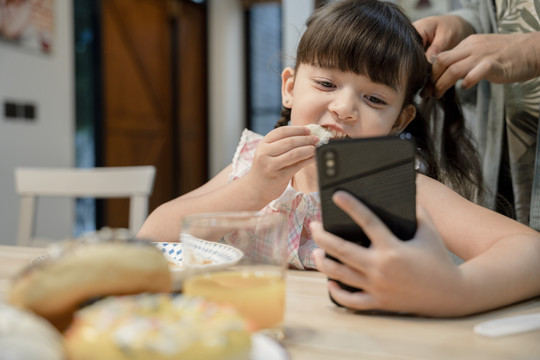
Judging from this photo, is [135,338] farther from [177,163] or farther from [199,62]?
[199,62]

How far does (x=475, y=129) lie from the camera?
4.78 ft

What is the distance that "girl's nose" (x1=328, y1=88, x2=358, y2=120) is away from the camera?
1041 mm

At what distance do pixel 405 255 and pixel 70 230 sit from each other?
332cm

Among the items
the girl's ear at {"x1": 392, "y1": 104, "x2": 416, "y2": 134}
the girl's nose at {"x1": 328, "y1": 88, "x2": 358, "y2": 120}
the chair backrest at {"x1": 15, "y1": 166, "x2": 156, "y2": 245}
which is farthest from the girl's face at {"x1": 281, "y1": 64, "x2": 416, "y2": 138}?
the chair backrest at {"x1": 15, "y1": 166, "x2": 156, "y2": 245}

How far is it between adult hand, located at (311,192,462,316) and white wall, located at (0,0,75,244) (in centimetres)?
283

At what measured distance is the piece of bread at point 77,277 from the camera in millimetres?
385

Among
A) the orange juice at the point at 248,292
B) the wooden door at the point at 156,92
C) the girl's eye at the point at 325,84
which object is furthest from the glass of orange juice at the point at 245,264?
the wooden door at the point at 156,92

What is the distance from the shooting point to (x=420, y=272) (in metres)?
0.54

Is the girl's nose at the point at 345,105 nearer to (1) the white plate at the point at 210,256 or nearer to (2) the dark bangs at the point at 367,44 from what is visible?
(2) the dark bangs at the point at 367,44

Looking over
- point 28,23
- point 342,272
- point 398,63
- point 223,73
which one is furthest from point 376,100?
Answer: point 223,73

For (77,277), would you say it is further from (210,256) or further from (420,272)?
(420,272)

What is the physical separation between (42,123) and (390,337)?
10.3 ft

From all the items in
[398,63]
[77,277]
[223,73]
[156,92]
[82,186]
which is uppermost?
[223,73]

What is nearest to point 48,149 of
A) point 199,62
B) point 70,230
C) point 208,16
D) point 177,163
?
point 70,230
